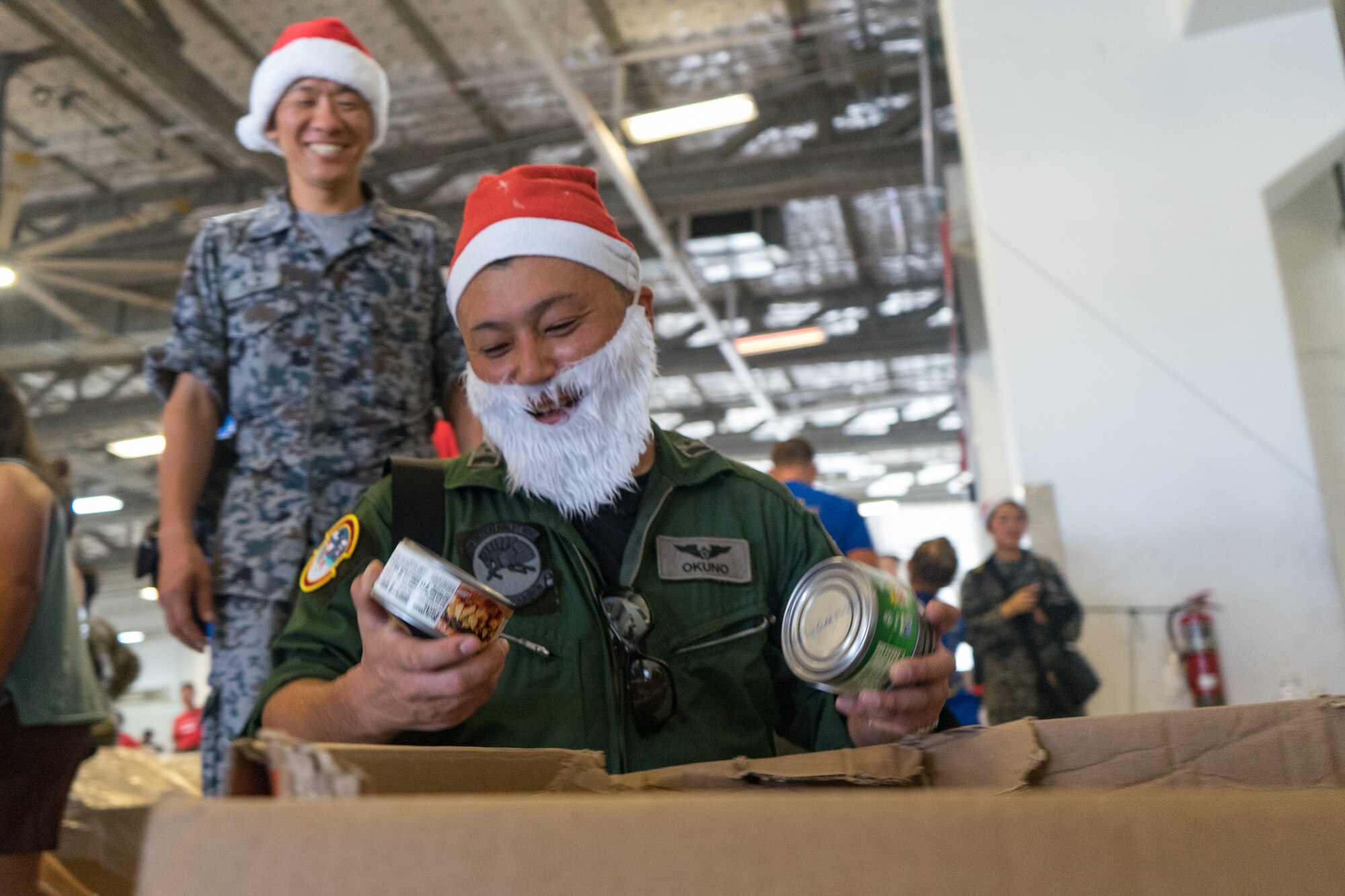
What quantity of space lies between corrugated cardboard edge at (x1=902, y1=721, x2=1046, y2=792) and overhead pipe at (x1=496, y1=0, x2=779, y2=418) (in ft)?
18.0

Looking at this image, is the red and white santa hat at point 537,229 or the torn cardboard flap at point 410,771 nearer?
the torn cardboard flap at point 410,771

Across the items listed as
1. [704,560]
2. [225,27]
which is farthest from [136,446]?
[704,560]

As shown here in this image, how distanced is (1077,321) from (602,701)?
4076mm

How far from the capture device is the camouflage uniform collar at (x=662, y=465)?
1393mm

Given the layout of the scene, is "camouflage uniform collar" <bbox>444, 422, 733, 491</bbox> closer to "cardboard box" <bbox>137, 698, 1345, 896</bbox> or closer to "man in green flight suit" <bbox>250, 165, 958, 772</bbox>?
"man in green flight suit" <bbox>250, 165, 958, 772</bbox>

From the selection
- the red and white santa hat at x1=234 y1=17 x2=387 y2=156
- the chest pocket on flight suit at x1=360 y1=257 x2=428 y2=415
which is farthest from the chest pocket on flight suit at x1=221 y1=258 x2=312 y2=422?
the red and white santa hat at x1=234 y1=17 x2=387 y2=156

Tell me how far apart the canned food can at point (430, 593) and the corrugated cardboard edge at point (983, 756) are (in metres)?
0.39

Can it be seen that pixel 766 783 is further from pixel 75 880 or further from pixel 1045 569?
pixel 1045 569

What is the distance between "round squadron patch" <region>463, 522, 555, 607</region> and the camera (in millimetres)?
1291

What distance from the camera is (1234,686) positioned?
4.48 meters

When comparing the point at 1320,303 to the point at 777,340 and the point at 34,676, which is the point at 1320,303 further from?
the point at 777,340

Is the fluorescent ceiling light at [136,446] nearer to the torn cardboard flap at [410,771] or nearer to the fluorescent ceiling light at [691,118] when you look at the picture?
the fluorescent ceiling light at [691,118]

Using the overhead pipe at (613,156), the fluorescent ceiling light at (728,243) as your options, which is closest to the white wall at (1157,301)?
the overhead pipe at (613,156)

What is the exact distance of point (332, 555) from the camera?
4.18ft
